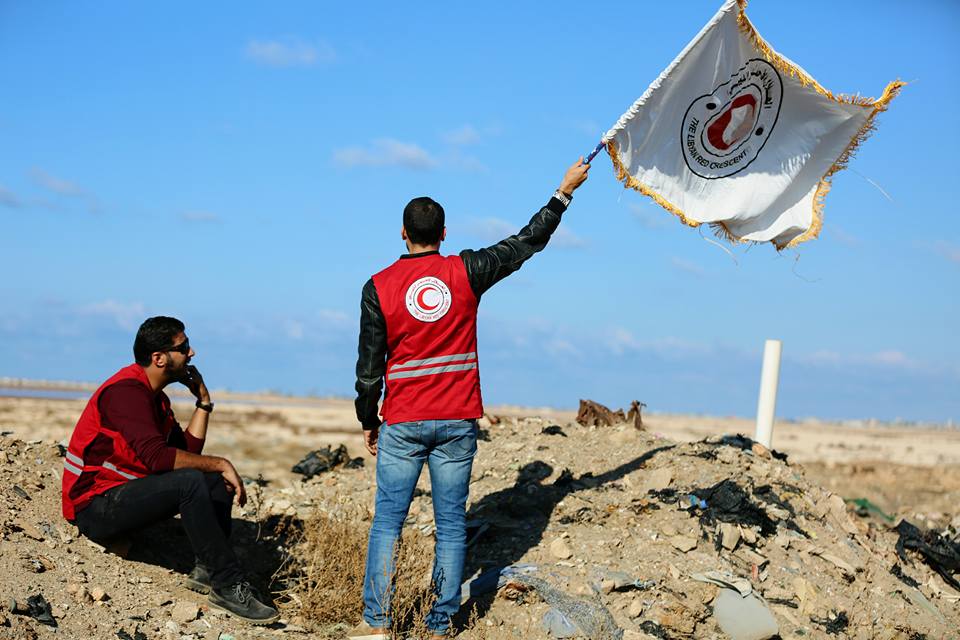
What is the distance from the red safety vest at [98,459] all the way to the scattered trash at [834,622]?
494 centimetres

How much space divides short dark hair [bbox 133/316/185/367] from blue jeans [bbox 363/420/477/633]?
1.61 meters

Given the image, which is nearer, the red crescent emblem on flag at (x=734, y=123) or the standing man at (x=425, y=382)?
the standing man at (x=425, y=382)

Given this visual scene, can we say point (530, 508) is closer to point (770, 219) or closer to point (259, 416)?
point (770, 219)

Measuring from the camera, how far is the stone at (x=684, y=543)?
7.03m

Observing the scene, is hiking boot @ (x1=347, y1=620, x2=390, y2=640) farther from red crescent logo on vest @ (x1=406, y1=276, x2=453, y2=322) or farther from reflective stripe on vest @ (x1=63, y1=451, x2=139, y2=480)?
red crescent logo on vest @ (x1=406, y1=276, x2=453, y2=322)

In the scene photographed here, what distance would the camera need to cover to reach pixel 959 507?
1485cm

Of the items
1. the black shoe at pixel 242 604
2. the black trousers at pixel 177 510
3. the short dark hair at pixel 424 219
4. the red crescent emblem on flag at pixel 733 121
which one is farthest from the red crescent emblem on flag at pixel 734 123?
the black shoe at pixel 242 604

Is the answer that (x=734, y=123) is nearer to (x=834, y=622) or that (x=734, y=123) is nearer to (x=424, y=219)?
(x=424, y=219)

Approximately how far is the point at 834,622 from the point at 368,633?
3541 millimetres

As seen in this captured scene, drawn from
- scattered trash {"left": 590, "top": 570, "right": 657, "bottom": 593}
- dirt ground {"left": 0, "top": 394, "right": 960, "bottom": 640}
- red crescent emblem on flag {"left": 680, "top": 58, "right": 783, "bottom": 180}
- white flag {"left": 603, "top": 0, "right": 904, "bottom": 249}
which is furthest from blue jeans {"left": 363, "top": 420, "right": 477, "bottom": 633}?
red crescent emblem on flag {"left": 680, "top": 58, "right": 783, "bottom": 180}

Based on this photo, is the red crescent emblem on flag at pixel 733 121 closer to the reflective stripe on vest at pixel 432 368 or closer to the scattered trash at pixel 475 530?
the reflective stripe on vest at pixel 432 368

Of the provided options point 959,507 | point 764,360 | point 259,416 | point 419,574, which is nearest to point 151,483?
point 419,574

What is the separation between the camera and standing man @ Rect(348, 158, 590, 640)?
5.46 meters

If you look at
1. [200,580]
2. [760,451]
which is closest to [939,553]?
[760,451]
